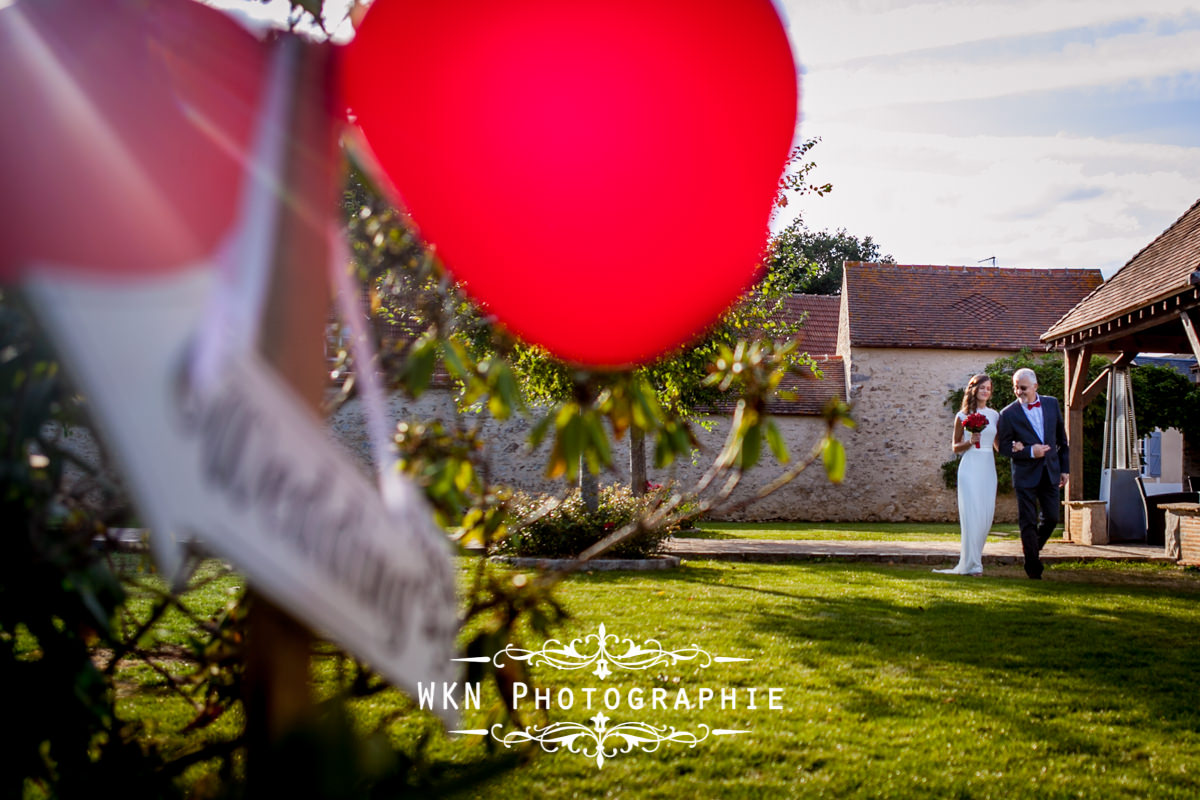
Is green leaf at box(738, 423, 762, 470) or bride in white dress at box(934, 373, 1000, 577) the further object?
bride in white dress at box(934, 373, 1000, 577)

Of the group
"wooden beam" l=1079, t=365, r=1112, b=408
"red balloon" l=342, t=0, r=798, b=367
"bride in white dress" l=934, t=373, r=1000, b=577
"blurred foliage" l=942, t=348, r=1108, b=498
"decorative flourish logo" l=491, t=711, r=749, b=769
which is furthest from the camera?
"blurred foliage" l=942, t=348, r=1108, b=498

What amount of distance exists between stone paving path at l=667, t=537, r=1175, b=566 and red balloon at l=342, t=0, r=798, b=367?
3.29 meters

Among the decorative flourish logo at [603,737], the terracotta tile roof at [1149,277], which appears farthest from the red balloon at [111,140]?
the terracotta tile roof at [1149,277]

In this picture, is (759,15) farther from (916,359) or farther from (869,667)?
(916,359)

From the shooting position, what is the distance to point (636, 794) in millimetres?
3217

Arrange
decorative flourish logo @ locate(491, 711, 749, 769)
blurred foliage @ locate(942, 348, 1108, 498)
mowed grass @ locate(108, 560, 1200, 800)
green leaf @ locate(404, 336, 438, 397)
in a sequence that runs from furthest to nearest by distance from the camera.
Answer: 1. blurred foliage @ locate(942, 348, 1108, 498)
2. decorative flourish logo @ locate(491, 711, 749, 769)
3. mowed grass @ locate(108, 560, 1200, 800)
4. green leaf @ locate(404, 336, 438, 397)

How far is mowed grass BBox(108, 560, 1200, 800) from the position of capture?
3363 mm

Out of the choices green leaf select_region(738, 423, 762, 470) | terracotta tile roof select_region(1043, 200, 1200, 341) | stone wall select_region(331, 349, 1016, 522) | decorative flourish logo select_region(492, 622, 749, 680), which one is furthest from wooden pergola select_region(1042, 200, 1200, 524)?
green leaf select_region(738, 423, 762, 470)

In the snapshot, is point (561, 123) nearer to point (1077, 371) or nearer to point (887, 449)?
point (1077, 371)

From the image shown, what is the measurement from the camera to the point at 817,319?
26.5 meters

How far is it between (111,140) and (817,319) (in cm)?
2660

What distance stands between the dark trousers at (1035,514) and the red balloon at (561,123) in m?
3.98

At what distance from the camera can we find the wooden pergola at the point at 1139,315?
10.1m

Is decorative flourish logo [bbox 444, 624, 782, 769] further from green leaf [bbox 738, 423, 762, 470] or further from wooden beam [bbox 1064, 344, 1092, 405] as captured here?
wooden beam [bbox 1064, 344, 1092, 405]
